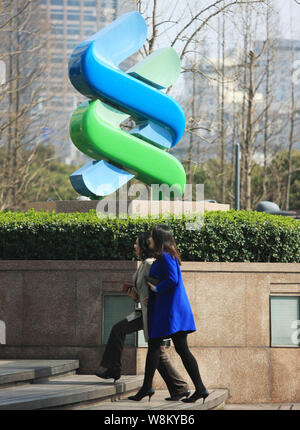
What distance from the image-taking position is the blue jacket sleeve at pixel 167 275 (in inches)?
282

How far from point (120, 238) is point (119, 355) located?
1.76 meters

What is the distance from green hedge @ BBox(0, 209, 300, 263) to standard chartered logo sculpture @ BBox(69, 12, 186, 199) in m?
1.61

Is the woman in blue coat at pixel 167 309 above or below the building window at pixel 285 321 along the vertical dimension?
above

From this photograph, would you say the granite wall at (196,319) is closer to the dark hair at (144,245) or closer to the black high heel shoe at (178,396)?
the black high heel shoe at (178,396)

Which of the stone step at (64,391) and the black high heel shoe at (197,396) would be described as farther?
the black high heel shoe at (197,396)

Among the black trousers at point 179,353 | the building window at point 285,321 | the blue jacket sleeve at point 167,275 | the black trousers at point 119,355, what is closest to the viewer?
the blue jacket sleeve at point 167,275

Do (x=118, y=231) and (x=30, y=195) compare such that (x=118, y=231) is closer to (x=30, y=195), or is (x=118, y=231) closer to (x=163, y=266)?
(x=163, y=266)

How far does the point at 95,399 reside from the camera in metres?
7.65

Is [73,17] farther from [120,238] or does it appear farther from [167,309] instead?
[167,309]

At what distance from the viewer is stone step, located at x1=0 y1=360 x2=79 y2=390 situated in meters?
7.77

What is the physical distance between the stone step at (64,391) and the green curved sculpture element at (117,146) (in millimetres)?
3674

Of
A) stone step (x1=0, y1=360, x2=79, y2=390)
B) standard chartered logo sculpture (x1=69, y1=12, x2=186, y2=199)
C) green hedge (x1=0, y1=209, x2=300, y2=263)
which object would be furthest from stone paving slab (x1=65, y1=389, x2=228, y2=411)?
standard chartered logo sculpture (x1=69, y1=12, x2=186, y2=199)

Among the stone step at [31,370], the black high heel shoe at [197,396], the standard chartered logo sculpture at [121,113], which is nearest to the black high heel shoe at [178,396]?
the black high heel shoe at [197,396]

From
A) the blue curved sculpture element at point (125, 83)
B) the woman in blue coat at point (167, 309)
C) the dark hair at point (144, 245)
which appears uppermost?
the blue curved sculpture element at point (125, 83)
